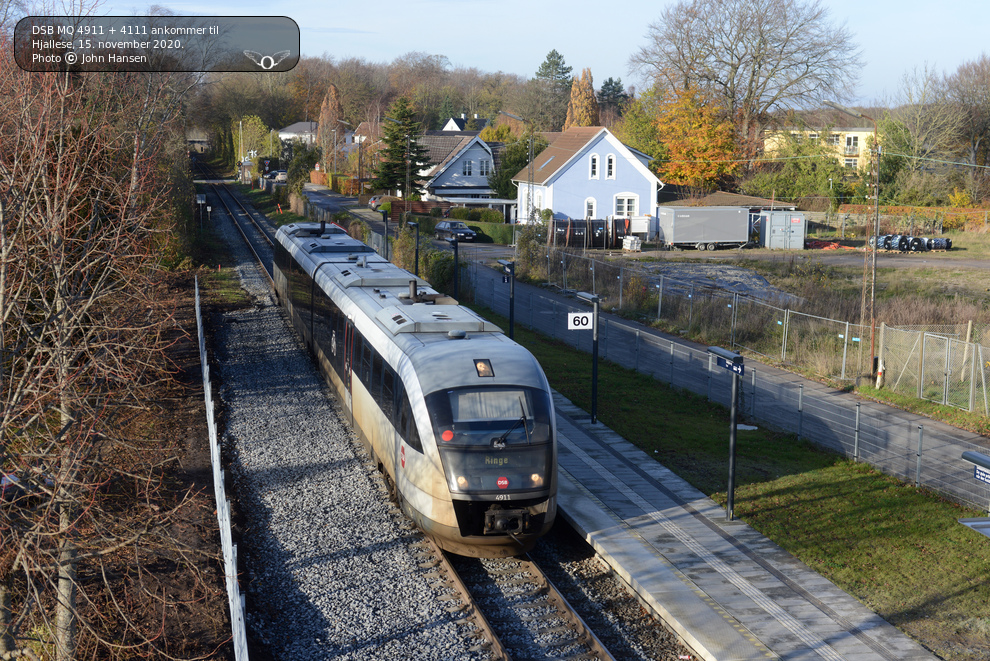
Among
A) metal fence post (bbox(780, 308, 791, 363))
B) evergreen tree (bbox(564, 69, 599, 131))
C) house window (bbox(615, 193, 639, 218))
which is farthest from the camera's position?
evergreen tree (bbox(564, 69, 599, 131))

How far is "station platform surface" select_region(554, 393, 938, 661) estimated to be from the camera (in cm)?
969

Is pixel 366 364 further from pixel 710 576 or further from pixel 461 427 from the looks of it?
pixel 710 576

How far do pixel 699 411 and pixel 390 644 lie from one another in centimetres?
1196

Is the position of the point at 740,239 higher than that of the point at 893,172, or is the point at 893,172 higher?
the point at 893,172

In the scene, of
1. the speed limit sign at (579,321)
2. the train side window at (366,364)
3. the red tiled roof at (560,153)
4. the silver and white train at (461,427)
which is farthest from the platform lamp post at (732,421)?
the red tiled roof at (560,153)

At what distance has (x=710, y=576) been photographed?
37.2 ft

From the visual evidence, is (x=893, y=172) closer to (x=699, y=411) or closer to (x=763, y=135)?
(x=763, y=135)

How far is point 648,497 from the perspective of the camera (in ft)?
46.7

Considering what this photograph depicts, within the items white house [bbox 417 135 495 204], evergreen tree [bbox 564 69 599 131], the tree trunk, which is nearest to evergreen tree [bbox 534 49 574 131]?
evergreen tree [bbox 564 69 599 131]

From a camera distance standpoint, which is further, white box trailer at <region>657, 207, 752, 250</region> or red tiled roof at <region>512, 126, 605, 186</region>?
red tiled roof at <region>512, 126, 605, 186</region>

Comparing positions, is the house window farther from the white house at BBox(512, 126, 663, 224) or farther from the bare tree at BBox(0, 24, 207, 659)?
the bare tree at BBox(0, 24, 207, 659)

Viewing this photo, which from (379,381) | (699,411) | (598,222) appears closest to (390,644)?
(379,381)

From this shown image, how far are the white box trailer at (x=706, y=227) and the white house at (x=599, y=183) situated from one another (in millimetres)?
3512

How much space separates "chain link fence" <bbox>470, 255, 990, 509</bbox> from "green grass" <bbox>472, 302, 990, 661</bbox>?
0.74m
